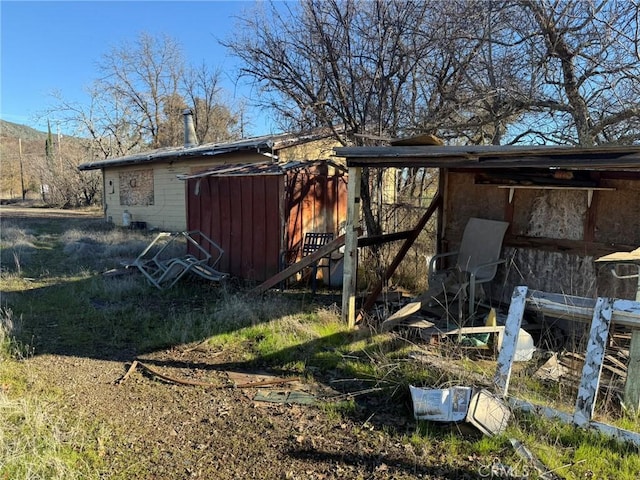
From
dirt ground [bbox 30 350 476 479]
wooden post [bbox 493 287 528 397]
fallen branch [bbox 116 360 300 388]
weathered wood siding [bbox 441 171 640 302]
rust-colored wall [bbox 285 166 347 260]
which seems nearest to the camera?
dirt ground [bbox 30 350 476 479]

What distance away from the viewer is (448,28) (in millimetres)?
7293

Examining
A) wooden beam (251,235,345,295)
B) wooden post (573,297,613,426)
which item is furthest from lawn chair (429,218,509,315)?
wooden post (573,297,613,426)

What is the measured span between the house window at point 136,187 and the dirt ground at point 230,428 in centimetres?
1194

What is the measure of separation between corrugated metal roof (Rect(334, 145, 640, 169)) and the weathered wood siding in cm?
133

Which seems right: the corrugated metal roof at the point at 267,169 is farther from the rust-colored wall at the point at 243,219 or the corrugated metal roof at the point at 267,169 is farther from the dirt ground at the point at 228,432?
the dirt ground at the point at 228,432

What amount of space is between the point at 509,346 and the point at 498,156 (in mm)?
1921

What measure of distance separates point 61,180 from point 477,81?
89.6ft

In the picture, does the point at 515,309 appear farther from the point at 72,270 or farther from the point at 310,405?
the point at 72,270

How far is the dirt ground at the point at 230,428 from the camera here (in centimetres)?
273

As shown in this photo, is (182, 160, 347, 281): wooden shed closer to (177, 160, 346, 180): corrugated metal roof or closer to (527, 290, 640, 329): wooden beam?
(177, 160, 346, 180): corrugated metal roof

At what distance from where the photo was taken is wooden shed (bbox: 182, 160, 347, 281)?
7.71 metres

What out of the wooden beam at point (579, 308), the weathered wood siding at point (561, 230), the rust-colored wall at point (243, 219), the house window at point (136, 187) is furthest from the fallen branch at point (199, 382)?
the house window at point (136, 187)

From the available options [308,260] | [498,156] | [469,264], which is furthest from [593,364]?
[308,260]

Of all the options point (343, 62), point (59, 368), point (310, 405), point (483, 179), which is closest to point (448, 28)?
point (343, 62)
